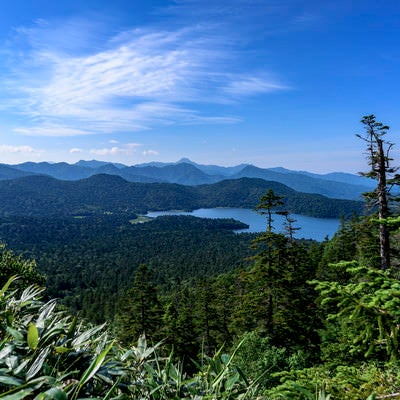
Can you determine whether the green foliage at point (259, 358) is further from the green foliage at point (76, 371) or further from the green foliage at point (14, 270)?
the green foliage at point (76, 371)

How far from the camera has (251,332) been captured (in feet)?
48.1

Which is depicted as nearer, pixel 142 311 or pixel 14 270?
pixel 14 270

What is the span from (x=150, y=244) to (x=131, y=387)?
160171 mm

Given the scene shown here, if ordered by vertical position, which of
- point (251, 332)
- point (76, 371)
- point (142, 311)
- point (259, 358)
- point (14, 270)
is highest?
point (76, 371)

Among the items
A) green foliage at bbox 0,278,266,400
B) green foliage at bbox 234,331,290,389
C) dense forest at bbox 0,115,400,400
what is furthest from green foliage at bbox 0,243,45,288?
green foliage at bbox 0,278,266,400

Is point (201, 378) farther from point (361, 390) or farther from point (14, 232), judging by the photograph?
point (14, 232)

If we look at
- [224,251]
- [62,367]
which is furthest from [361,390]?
[224,251]

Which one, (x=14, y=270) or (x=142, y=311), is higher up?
(x=14, y=270)

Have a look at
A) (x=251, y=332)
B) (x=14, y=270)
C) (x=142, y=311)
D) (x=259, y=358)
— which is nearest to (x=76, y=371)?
(x=259, y=358)

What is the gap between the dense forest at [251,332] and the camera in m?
1.89

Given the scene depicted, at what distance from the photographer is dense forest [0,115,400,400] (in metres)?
1.89

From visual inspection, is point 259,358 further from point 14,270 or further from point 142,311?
point 142,311

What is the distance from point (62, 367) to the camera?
1909 mm

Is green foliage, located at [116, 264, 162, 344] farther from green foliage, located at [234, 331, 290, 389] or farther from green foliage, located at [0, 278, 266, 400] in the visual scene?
green foliage, located at [0, 278, 266, 400]
